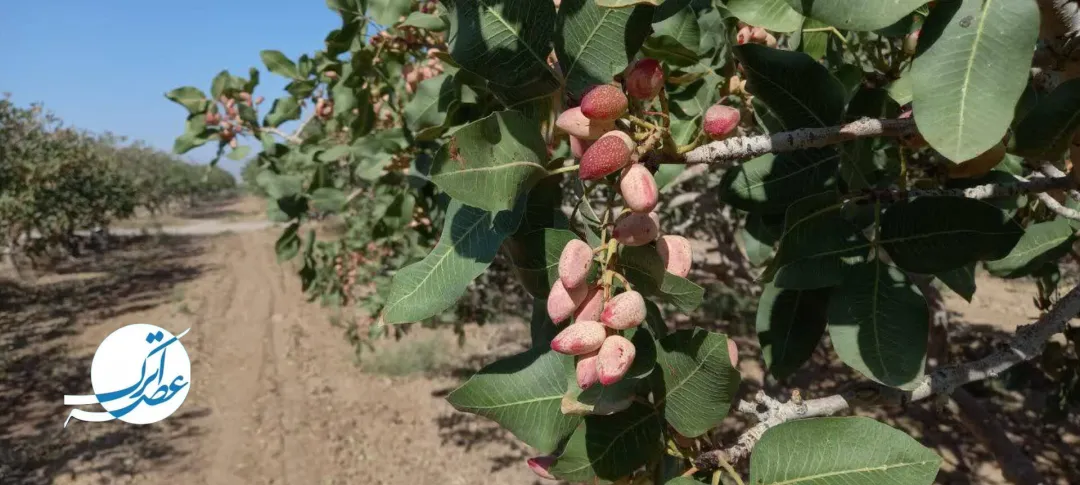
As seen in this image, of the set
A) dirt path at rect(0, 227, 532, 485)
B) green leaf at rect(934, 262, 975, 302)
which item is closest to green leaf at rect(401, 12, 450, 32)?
green leaf at rect(934, 262, 975, 302)

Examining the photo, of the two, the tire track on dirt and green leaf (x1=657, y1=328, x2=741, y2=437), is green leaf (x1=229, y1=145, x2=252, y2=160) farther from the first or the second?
the tire track on dirt

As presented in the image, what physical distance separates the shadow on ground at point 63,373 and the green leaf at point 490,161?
19.1 ft

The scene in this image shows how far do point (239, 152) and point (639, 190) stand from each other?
2351mm

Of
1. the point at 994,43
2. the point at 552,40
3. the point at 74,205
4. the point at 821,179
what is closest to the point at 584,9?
the point at 552,40

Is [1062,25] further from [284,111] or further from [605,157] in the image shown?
[284,111]

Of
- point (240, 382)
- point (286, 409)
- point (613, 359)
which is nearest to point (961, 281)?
point (613, 359)

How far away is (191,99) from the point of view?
96.3 inches

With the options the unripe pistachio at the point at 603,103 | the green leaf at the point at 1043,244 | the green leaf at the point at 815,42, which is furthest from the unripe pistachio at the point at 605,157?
the green leaf at the point at 1043,244

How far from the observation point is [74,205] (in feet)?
47.2

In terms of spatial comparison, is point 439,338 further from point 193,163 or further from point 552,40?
point 193,163

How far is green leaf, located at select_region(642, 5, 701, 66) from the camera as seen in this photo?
2.78 ft

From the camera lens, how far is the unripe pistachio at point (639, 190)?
21.7 inches

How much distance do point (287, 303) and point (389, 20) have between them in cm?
1016

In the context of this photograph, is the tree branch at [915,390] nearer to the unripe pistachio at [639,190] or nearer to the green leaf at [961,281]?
the green leaf at [961,281]
